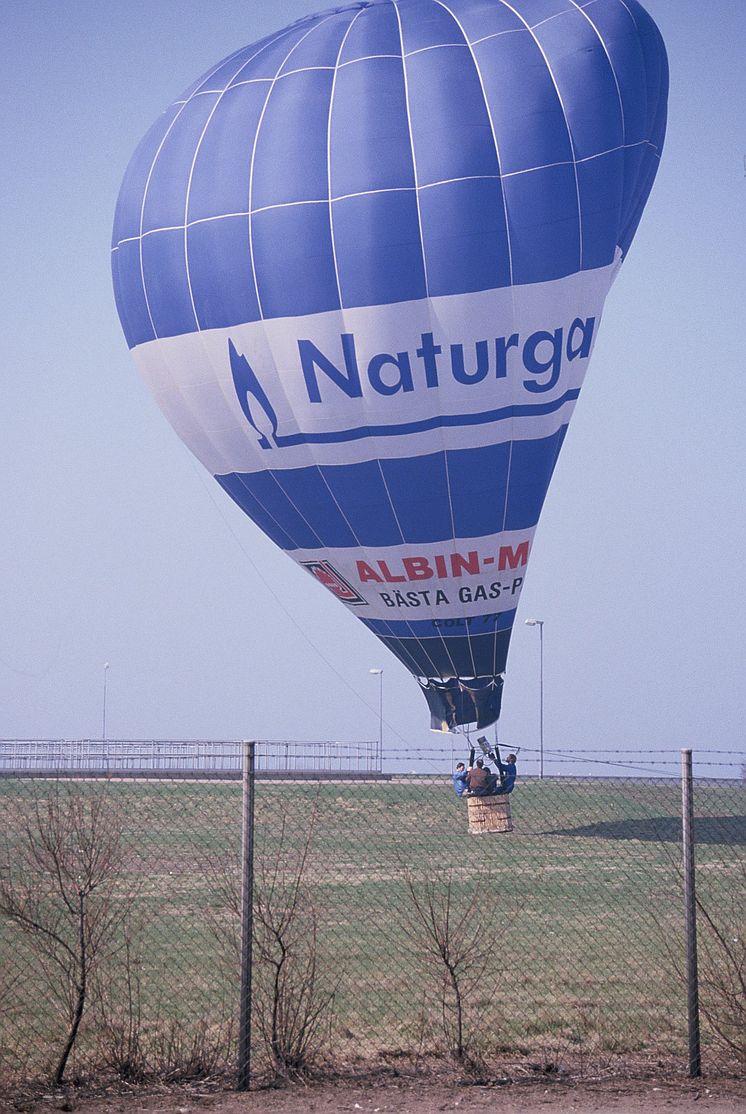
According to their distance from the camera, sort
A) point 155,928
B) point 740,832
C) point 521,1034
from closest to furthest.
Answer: point 521,1034 → point 155,928 → point 740,832

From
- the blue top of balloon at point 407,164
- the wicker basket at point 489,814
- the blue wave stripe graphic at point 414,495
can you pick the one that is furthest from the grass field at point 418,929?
the blue top of balloon at point 407,164

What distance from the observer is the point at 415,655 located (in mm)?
25594

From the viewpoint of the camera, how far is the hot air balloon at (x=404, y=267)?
21953mm

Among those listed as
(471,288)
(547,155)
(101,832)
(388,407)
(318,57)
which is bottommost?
(101,832)

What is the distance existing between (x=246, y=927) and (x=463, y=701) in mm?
16786

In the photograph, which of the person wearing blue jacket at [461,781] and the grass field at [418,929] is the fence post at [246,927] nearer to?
the grass field at [418,929]

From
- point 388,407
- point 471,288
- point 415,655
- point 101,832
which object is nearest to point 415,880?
point 415,655

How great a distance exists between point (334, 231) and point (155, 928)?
12116mm

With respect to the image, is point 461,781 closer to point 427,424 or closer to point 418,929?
point 427,424

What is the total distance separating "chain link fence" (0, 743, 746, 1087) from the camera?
9.33m

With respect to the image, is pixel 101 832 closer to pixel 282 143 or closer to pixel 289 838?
pixel 282 143

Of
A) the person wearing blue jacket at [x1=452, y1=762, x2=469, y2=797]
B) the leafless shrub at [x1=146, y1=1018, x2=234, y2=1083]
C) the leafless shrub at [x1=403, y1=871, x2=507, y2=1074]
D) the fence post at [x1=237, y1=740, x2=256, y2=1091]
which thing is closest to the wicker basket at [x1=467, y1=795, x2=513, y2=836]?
the person wearing blue jacket at [x1=452, y1=762, x2=469, y2=797]

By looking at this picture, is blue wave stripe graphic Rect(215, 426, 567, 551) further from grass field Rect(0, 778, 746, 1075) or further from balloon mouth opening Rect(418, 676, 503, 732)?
grass field Rect(0, 778, 746, 1075)

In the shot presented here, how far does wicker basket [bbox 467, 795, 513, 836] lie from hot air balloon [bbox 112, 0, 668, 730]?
11.3 ft
